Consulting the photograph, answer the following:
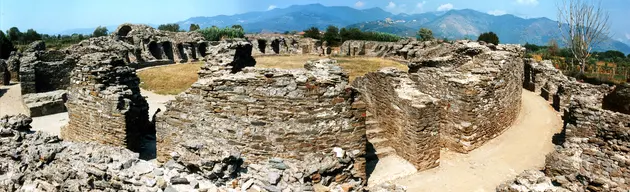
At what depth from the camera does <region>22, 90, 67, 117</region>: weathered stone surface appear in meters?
15.6

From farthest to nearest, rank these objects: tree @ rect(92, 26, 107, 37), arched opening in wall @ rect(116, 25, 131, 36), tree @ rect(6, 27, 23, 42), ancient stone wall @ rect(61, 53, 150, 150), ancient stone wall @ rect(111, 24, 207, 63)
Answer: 1. tree @ rect(92, 26, 107, 37)
2. tree @ rect(6, 27, 23, 42)
3. arched opening in wall @ rect(116, 25, 131, 36)
4. ancient stone wall @ rect(111, 24, 207, 63)
5. ancient stone wall @ rect(61, 53, 150, 150)

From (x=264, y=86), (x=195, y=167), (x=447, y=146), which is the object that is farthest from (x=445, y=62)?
(x=195, y=167)

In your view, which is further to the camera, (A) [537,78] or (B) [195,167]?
(A) [537,78]

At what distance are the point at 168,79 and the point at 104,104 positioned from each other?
60.1ft

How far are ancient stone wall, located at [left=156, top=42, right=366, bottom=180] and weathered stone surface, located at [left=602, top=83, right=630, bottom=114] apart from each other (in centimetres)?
1047

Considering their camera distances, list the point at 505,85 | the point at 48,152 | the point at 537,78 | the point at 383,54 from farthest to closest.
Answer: the point at 383,54 → the point at 537,78 → the point at 505,85 → the point at 48,152

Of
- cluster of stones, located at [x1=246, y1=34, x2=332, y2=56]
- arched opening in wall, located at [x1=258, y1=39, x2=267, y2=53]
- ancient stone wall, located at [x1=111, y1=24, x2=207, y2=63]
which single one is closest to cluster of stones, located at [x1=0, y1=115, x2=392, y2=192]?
ancient stone wall, located at [x1=111, y1=24, x2=207, y2=63]

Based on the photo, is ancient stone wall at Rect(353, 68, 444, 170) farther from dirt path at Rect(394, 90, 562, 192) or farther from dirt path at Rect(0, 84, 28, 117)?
dirt path at Rect(0, 84, 28, 117)

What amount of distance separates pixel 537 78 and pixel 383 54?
62.3ft

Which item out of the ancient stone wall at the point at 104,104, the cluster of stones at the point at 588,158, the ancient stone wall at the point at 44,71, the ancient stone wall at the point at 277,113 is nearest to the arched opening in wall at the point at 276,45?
the ancient stone wall at the point at 44,71

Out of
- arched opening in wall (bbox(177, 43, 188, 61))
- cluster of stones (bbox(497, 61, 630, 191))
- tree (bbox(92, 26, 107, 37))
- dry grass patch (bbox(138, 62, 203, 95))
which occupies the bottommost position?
cluster of stones (bbox(497, 61, 630, 191))

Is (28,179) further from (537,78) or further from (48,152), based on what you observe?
(537,78)

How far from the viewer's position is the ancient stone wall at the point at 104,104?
8.73m

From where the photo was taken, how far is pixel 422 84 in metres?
13.8
